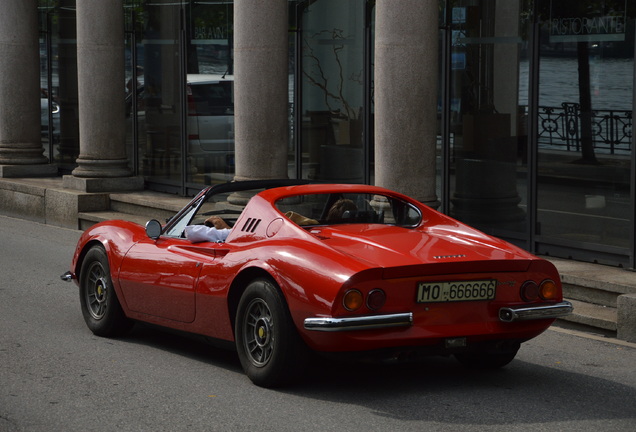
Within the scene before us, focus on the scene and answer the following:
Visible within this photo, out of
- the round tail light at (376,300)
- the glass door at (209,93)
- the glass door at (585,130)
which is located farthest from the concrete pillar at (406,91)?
the round tail light at (376,300)

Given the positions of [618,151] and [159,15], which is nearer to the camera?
[618,151]

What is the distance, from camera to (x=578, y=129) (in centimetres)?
1175

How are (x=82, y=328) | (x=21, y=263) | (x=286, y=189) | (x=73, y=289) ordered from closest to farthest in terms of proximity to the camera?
(x=286, y=189), (x=82, y=328), (x=73, y=289), (x=21, y=263)

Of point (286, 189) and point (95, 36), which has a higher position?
point (95, 36)

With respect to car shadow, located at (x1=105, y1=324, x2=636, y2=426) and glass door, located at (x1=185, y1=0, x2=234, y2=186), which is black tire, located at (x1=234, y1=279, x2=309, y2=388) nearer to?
car shadow, located at (x1=105, y1=324, x2=636, y2=426)

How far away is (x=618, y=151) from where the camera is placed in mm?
11289

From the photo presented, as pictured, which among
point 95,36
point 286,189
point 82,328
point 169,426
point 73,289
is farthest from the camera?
point 95,36

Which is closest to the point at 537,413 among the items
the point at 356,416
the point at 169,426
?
the point at 356,416

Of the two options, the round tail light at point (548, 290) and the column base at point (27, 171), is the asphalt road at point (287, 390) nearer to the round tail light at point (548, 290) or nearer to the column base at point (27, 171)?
the round tail light at point (548, 290)

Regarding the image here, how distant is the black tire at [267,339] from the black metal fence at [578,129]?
540 centimetres

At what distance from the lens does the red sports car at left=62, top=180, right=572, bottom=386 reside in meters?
6.57

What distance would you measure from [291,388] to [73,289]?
4735 millimetres

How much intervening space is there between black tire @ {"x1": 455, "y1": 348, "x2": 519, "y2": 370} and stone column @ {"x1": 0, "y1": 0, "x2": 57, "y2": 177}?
13283mm

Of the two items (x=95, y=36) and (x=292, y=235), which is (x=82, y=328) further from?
(x=95, y=36)
